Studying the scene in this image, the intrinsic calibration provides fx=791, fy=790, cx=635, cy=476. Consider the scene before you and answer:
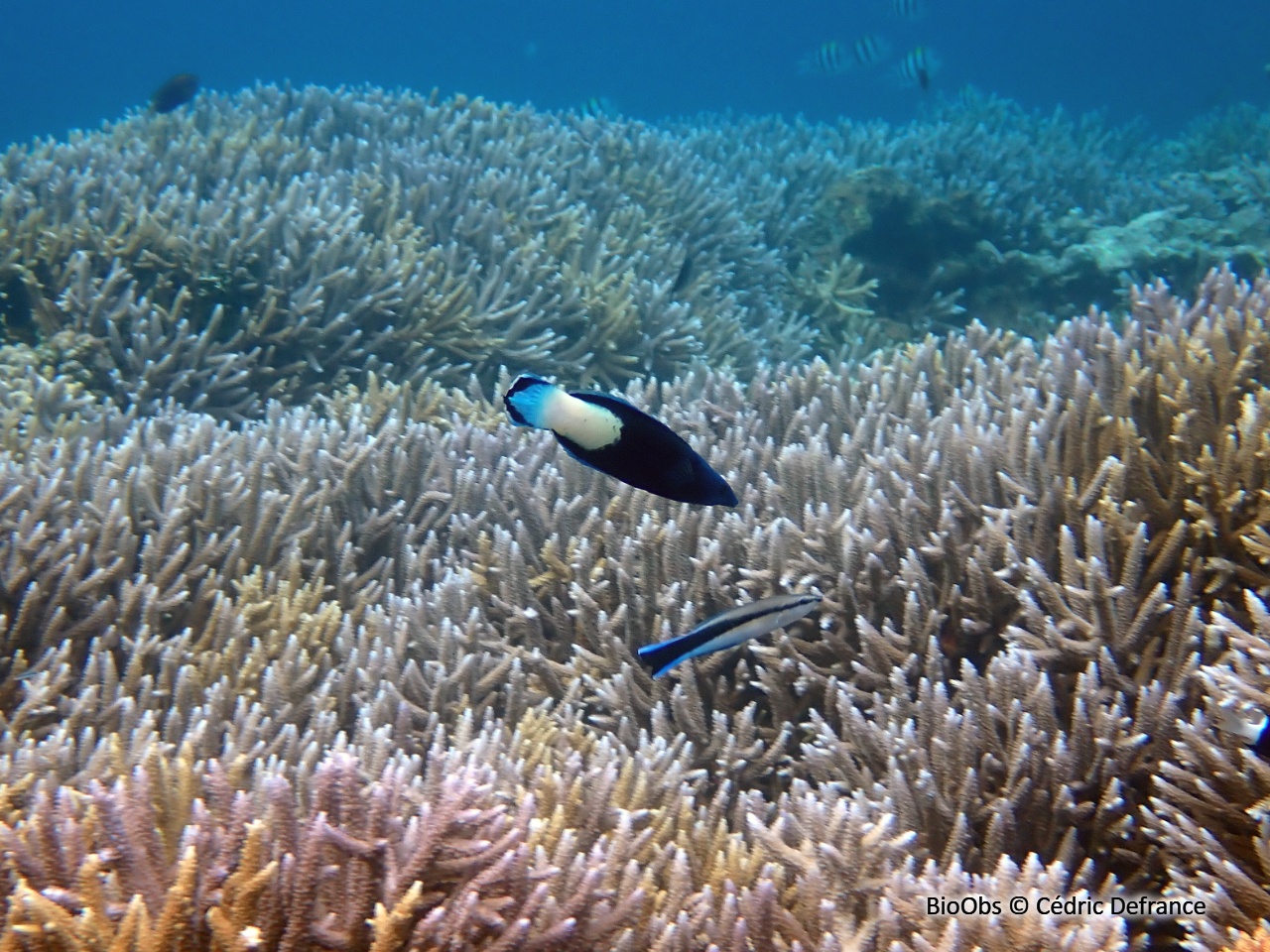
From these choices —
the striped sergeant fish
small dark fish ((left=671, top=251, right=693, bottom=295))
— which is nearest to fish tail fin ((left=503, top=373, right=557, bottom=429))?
small dark fish ((left=671, top=251, right=693, bottom=295))

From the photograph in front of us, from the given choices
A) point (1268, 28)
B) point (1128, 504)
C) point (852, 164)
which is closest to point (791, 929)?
point (1128, 504)

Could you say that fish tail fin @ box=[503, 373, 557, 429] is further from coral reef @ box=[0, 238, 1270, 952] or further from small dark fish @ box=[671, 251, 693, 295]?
small dark fish @ box=[671, 251, 693, 295]

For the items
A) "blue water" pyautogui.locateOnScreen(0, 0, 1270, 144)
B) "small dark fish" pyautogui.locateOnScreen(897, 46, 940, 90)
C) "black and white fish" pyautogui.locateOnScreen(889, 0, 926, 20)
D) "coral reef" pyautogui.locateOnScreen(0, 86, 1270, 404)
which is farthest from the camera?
"blue water" pyautogui.locateOnScreen(0, 0, 1270, 144)

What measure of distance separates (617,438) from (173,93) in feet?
31.6

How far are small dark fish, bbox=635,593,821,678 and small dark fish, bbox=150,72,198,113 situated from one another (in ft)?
31.1

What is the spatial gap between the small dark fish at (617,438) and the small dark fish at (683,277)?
6.04m

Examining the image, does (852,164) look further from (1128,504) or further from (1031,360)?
(1128,504)

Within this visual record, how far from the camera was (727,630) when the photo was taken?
213 centimetres

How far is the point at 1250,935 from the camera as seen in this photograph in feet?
5.63

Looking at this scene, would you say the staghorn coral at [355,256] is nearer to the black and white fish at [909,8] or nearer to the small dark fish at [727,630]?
the black and white fish at [909,8]

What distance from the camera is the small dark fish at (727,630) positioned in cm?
210

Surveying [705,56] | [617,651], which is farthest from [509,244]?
[705,56]

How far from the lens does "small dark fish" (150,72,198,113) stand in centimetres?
866

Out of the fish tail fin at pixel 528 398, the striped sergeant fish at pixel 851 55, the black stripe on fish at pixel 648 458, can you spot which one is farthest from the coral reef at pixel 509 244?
the fish tail fin at pixel 528 398
